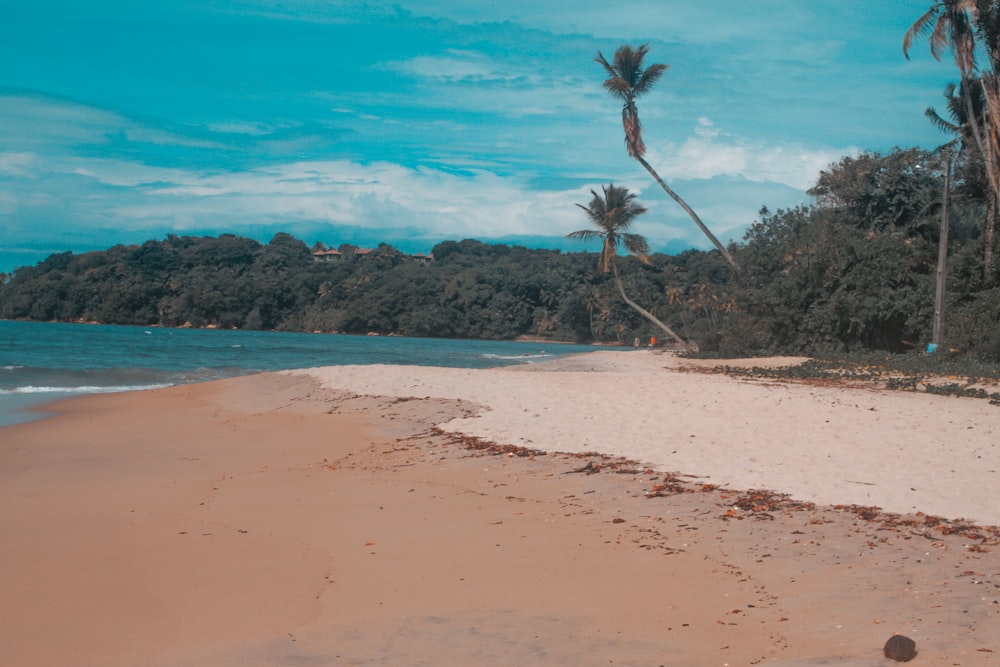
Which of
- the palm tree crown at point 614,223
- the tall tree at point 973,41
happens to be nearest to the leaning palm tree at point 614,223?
the palm tree crown at point 614,223

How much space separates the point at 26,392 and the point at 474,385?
483 inches

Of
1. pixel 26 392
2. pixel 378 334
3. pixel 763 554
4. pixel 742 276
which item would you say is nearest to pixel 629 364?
pixel 742 276

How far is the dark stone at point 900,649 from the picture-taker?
3648mm

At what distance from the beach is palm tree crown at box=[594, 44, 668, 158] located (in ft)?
78.2

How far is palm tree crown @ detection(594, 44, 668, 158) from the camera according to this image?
3334 cm

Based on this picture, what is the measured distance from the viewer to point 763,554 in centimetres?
551

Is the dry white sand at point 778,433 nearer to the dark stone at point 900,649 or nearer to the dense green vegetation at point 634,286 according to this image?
the dark stone at point 900,649

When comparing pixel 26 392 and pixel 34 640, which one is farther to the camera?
pixel 26 392

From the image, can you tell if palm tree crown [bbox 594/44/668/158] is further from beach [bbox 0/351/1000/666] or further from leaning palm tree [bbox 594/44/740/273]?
beach [bbox 0/351/1000/666]

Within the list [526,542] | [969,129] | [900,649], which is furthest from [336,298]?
[900,649]

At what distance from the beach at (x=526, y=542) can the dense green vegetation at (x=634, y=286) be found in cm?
1537

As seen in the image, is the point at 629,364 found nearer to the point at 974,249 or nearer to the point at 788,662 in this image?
the point at 974,249

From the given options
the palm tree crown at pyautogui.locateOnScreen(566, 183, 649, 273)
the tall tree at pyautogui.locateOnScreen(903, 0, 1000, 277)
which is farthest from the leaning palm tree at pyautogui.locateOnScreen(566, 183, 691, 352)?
the tall tree at pyautogui.locateOnScreen(903, 0, 1000, 277)

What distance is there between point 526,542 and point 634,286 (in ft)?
257
